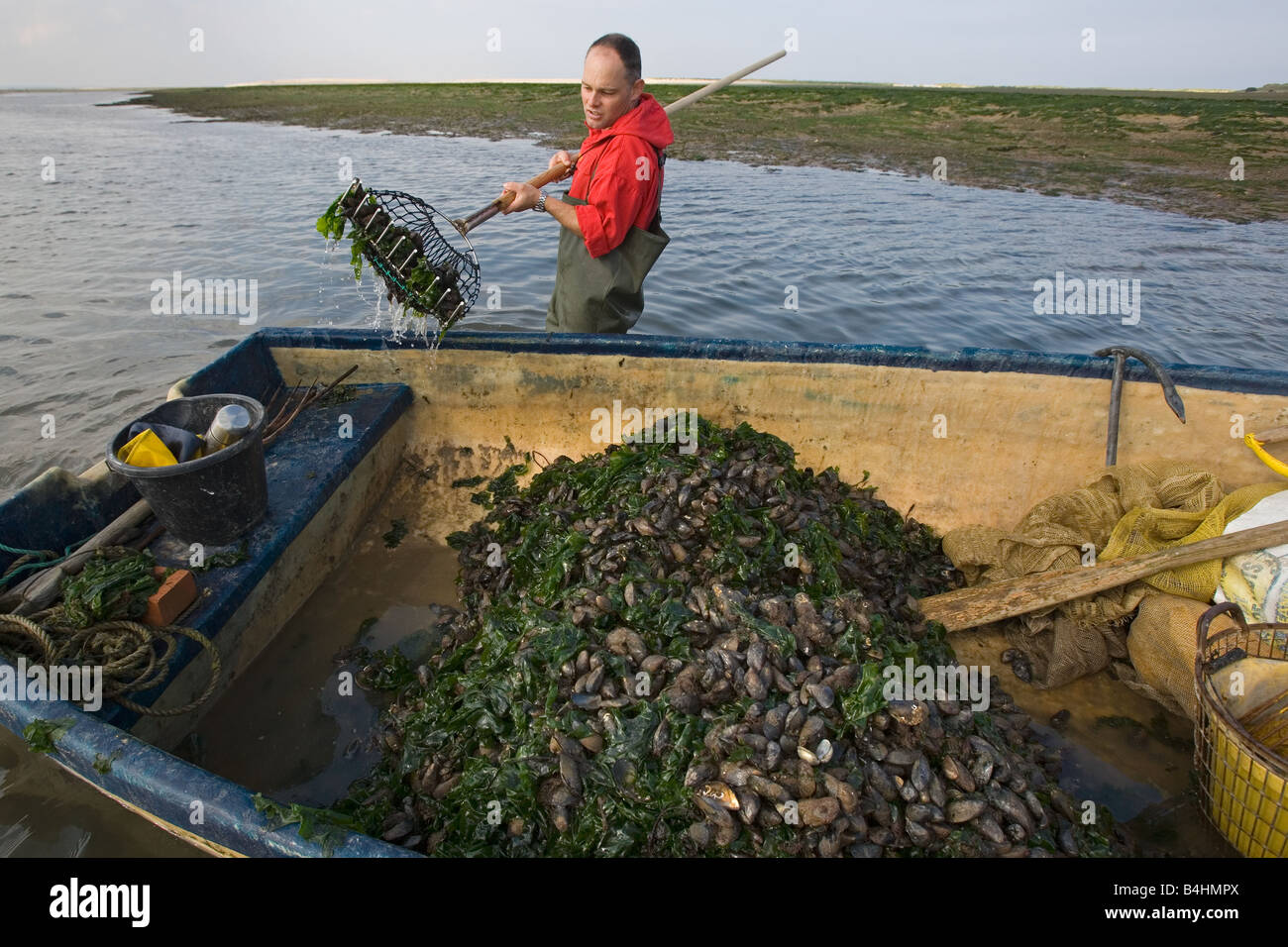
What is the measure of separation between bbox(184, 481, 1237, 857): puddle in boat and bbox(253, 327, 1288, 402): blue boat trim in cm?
173

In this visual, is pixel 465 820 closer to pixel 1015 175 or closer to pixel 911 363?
pixel 911 363

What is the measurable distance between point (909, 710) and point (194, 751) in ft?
10.7

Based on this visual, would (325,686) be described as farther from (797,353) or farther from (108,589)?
(797,353)

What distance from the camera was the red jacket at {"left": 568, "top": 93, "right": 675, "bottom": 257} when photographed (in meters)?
4.12

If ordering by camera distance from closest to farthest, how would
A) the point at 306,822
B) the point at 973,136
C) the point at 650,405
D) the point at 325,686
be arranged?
the point at 306,822 < the point at 325,686 < the point at 650,405 < the point at 973,136

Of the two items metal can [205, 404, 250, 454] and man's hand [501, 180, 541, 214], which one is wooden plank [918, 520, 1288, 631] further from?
metal can [205, 404, 250, 454]

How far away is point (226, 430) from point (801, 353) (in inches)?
137

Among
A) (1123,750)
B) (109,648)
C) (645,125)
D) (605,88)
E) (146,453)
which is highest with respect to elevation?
(605,88)

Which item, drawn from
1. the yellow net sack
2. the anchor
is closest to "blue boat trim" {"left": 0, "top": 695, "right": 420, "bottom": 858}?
the yellow net sack

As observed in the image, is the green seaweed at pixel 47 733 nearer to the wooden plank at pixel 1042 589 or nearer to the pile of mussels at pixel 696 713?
the pile of mussels at pixel 696 713

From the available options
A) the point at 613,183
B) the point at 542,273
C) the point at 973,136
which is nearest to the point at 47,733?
the point at 613,183

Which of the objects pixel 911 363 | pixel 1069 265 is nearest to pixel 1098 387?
pixel 911 363

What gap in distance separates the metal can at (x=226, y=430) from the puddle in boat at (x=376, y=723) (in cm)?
120

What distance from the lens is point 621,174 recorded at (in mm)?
4125
